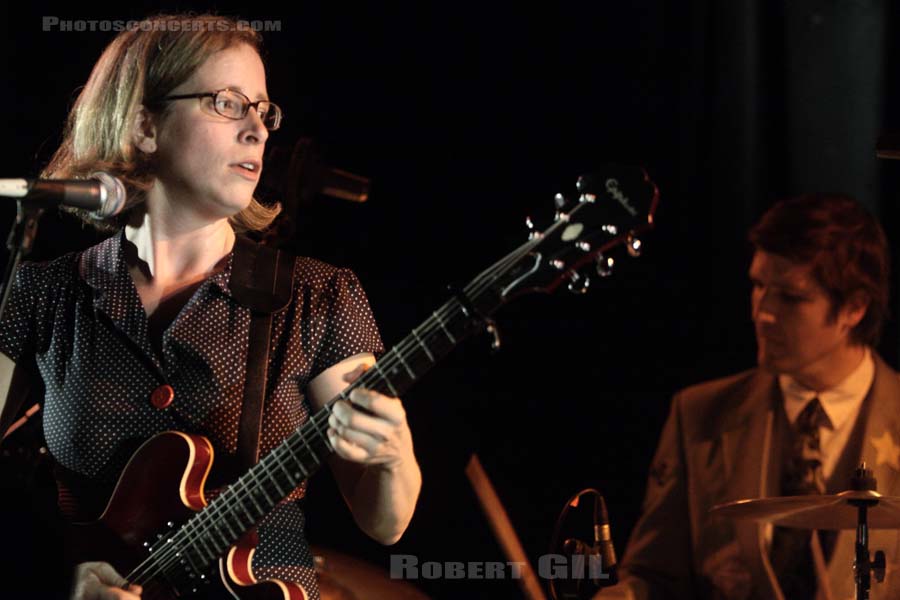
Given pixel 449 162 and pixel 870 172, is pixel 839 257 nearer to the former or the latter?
pixel 870 172

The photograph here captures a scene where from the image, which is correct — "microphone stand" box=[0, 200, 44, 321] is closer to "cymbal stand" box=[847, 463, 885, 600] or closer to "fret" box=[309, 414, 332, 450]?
"fret" box=[309, 414, 332, 450]

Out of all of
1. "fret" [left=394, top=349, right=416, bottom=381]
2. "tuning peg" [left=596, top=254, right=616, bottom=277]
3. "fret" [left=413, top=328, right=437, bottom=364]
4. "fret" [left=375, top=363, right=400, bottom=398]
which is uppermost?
"tuning peg" [left=596, top=254, right=616, bottom=277]

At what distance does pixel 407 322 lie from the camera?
429 centimetres

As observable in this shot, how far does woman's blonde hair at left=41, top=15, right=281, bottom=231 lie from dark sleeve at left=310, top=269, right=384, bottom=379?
0.37 meters

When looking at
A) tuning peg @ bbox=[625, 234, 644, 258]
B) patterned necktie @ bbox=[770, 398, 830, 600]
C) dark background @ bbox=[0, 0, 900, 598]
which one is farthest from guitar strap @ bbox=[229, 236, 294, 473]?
patterned necktie @ bbox=[770, 398, 830, 600]

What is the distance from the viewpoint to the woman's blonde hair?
2.69 meters

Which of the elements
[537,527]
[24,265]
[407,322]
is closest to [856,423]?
[537,527]

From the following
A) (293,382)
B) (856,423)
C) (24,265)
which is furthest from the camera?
(856,423)

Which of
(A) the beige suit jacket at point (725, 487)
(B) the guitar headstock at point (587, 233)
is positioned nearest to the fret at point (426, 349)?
(B) the guitar headstock at point (587, 233)

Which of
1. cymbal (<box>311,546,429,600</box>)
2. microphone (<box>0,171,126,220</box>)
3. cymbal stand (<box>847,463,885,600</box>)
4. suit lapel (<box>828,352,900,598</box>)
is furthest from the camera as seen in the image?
suit lapel (<box>828,352,900,598</box>)

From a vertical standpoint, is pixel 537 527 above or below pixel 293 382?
below

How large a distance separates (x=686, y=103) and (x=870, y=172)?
726 mm

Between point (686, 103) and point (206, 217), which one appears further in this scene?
point (686, 103)

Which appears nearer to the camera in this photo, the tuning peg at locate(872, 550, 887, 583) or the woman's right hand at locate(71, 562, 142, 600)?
the woman's right hand at locate(71, 562, 142, 600)
